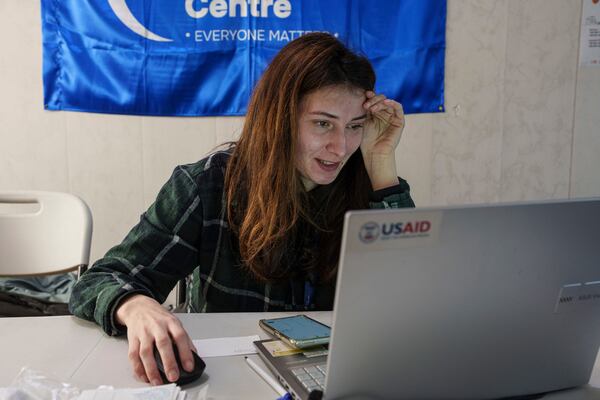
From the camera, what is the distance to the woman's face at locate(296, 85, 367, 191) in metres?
1.17

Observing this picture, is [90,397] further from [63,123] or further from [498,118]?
[498,118]

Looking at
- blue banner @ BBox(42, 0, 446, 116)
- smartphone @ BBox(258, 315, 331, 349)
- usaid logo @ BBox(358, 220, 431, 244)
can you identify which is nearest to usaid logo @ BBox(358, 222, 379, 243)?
usaid logo @ BBox(358, 220, 431, 244)

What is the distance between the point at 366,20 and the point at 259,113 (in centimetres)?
141

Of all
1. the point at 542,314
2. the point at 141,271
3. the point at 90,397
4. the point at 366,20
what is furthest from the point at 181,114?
the point at 542,314

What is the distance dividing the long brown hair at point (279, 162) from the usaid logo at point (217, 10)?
1250 mm

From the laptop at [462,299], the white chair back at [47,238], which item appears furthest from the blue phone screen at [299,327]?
the white chair back at [47,238]

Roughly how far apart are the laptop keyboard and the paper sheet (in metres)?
0.16

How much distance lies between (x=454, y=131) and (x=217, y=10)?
1274 mm

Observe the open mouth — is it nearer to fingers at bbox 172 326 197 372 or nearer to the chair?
fingers at bbox 172 326 197 372

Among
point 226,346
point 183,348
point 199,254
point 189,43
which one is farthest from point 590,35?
point 183,348

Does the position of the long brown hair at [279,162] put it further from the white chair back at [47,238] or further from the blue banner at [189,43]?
Result: the blue banner at [189,43]

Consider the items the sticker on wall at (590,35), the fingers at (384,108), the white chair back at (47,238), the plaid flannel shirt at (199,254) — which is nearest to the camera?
the plaid flannel shirt at (199,254)

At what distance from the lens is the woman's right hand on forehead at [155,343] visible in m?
0.76

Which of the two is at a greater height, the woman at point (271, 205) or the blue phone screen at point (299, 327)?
the woman at point (271, 205)
